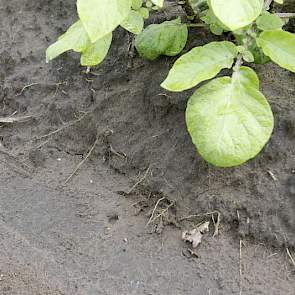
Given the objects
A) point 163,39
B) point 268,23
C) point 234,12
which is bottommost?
point 163,39

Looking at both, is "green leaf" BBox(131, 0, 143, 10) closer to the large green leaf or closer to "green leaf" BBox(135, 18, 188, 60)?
"green leaf" BBox(135, 18, 188, 60)

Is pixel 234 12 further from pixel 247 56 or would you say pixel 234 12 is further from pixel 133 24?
pixel 133 24

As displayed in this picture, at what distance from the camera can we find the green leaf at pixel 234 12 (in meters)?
1.10

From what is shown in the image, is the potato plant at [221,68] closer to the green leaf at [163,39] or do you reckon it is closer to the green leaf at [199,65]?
the green leaf at [199,65]

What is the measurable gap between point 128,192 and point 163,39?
46 centimetres

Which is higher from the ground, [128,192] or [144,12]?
[144,12]

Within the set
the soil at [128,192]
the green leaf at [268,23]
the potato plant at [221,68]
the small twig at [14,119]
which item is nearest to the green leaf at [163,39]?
the soil at [128,192]

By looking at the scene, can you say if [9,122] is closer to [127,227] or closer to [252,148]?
[127,227]

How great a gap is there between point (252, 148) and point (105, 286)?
21.5 inches

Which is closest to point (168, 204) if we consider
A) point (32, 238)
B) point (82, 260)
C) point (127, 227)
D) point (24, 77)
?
point (127, 227)

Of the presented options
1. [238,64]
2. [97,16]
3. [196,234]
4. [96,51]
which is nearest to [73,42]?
[96,51]

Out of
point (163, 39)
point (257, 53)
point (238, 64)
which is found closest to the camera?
point (238, 64)

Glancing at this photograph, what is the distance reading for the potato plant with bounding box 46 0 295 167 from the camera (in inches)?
45.1

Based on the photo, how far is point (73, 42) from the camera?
4.66 feet
